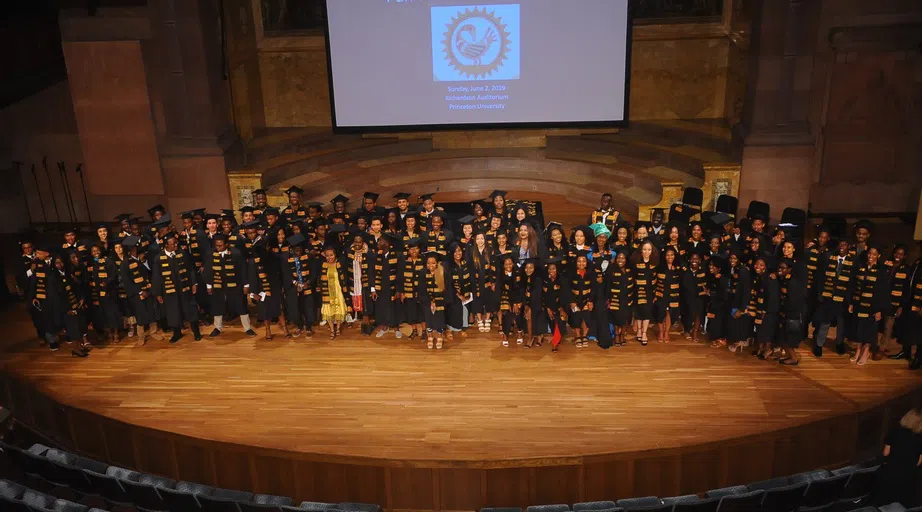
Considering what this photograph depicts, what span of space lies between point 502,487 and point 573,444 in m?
0.81

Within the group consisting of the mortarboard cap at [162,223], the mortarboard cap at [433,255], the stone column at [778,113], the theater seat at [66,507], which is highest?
the stone column at [778,113]

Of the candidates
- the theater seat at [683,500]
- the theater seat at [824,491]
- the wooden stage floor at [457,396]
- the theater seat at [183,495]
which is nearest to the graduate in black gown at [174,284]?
the wooden stage floor at [457,396]

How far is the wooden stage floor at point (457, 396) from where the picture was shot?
745 cm

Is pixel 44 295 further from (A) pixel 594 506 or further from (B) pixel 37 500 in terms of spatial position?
(A) pixel 594 506

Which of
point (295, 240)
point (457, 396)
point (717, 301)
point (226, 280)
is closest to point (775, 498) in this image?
point (717, 301)

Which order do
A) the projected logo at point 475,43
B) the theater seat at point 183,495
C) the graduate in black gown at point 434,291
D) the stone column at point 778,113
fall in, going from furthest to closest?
the projected logo at point 475,43
the stone column at point 778,113
the graduate in black gown at point 434,291
the theater seat at point 183,495

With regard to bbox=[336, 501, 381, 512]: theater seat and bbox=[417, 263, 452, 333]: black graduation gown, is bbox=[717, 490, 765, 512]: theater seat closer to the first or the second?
bbox=[336, 501, 381, 512]: theater seat

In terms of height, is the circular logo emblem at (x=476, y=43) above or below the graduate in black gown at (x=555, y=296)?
above

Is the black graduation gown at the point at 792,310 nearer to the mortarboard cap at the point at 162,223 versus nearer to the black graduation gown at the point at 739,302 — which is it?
the black graduation gown at the point at 739,302

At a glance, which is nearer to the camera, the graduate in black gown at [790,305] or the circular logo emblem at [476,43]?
the graduate in black gown at [790,305]

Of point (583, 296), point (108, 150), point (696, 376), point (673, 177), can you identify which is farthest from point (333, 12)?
point (696, 376)

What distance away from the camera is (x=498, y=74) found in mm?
13055

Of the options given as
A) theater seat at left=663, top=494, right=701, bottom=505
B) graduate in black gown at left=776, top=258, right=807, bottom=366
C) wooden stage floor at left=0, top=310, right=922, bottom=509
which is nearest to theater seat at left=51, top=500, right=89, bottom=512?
wooden stage floor at left=0, top=310, right=922, bottom=509

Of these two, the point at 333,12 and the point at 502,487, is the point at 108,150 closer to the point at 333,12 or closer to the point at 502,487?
the point at 333,12
